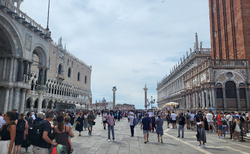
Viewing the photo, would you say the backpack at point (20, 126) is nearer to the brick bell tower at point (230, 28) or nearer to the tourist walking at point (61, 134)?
the tourist walking at point (61, 134)

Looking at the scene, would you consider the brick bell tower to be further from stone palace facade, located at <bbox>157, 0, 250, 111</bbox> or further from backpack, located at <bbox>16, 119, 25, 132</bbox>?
backpack, located at <bbox>16, 119, 25, 132</bbox>

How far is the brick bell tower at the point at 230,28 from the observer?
28688 mm

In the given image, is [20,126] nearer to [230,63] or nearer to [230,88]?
[230,88]

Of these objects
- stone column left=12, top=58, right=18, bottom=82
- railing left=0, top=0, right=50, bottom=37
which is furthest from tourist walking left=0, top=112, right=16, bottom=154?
railing left=0, top=0, right=50, bottom=37

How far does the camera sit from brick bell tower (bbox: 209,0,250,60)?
28.7 metres

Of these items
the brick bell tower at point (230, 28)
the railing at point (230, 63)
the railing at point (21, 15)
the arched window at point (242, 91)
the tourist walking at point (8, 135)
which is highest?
the brick bell tower at point (230, 28)

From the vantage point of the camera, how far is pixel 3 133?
4.73 meters

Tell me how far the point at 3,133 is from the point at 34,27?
14.4 meters

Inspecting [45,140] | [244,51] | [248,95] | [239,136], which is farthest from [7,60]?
[244,51]

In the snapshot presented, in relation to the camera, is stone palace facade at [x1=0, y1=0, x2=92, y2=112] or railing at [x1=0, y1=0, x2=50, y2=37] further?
stone palace facade at [x1=0, y1=0, x2=92, y2=112]

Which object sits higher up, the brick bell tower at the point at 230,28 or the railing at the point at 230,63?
the brick bell tower at the point at 230,28

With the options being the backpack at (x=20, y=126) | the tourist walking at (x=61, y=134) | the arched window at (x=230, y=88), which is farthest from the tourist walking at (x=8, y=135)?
the arched window at (x=230, y=88)

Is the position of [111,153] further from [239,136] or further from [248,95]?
[248,95]

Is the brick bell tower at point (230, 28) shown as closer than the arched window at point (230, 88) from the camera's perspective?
No
